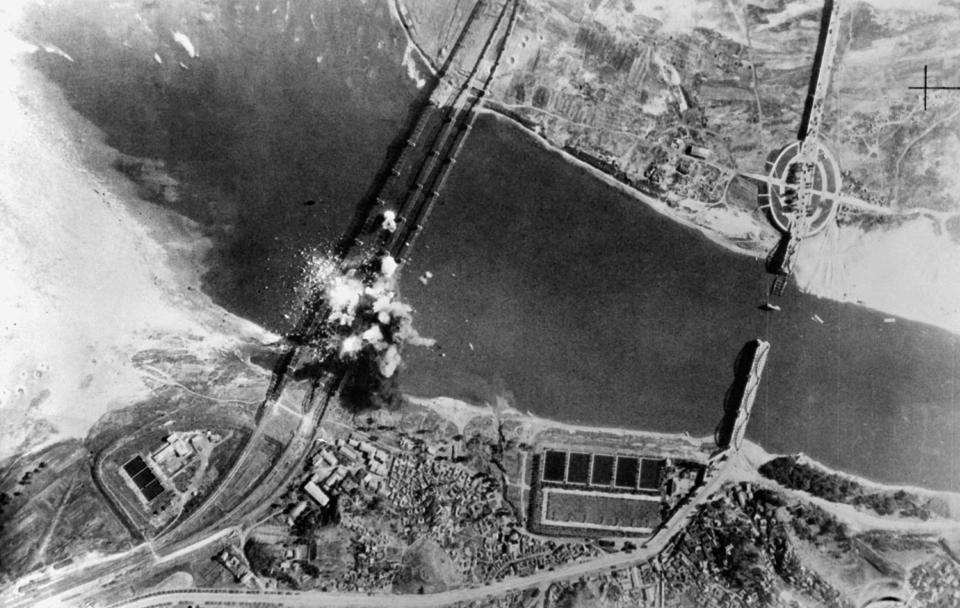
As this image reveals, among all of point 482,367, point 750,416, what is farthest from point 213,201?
point 750,416

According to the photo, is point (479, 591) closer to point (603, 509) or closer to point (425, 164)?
point (603, 509)

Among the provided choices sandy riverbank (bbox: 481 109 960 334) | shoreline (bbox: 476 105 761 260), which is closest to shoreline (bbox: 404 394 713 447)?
shoreline (bbox: 476 105 761 260)

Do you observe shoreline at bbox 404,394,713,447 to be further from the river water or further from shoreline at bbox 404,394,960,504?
the river water

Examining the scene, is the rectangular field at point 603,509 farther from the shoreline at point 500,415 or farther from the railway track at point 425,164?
the railway track at point 425,164

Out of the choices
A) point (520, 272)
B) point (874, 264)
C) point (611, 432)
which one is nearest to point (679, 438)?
point (611, 432)

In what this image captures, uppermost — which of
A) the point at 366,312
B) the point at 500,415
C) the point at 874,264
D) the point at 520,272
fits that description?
the point at 874,264

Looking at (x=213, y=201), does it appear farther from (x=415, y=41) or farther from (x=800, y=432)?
(x=800, y=432)

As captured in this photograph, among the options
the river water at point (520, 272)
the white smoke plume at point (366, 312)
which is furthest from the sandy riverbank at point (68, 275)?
the white smoke plume at point (366, 312)
